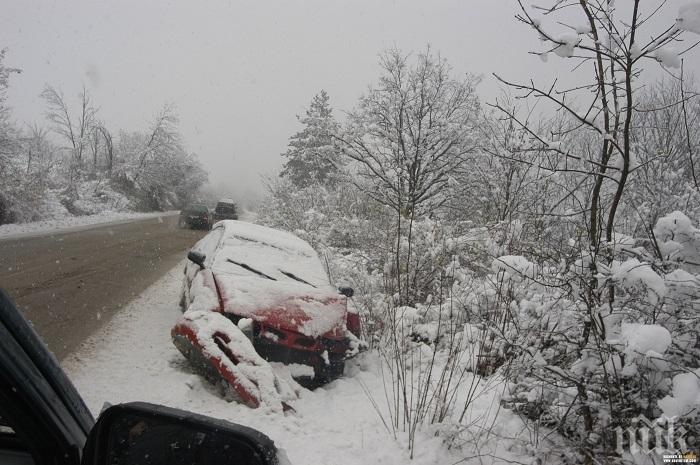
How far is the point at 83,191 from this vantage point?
27.4 meters

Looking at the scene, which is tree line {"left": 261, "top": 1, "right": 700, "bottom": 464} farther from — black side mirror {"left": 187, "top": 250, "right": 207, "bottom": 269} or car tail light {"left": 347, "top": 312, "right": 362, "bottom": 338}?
black side mirror {"left": 187, "top": 250, "right": 207, "bottom": 269}

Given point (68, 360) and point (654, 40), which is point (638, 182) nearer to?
point (654, 40)

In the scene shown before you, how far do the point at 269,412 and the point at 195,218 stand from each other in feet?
61.8

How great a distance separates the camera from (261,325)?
4.01 meters

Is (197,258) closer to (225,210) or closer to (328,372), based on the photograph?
(328,372)

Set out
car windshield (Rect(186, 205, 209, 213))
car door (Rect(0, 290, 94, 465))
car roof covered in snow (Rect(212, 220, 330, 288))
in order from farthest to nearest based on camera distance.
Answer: car windshield (Rect(186, 205, 209, 213)) < car roof covered in snow (Rect(212, 220, 330, 288)) < car door (Rect(0, 290, 94, 465))

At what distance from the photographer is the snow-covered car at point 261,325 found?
358cm

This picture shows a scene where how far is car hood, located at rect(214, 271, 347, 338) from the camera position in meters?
4.09

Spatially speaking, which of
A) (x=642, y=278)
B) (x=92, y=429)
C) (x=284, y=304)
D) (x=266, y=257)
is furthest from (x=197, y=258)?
(x=642, y=278)

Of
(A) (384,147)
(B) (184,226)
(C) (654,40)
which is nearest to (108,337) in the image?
(C) (654,40)

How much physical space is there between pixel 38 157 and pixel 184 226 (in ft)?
27.9

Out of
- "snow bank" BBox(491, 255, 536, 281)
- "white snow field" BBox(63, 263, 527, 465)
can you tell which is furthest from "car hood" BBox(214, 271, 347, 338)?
"snow bank" BBox(491, 255, 536, 281)

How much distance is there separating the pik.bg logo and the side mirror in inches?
64.5

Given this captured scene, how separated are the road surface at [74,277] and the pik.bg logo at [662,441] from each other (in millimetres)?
4864
